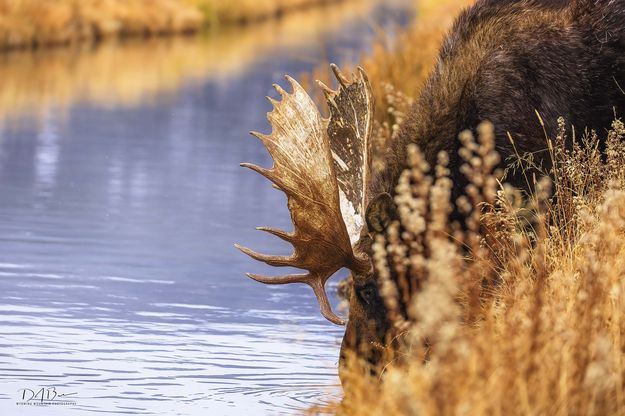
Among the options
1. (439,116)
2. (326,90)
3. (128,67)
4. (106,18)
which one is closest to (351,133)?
(326,90)

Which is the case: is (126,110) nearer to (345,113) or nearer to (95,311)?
(95,311)

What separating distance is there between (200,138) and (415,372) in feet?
50.3

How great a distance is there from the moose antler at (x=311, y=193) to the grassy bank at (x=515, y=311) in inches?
13.1

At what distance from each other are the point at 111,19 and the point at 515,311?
30098 mm

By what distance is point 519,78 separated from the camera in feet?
27.7

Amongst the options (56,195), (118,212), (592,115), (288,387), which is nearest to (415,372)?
(288,387)

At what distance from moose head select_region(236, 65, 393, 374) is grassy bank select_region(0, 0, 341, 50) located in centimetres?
2223

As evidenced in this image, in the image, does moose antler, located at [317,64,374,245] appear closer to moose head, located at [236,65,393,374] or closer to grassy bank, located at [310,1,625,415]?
moose head, located at [236,65,393,374]

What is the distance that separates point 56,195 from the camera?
15.0m

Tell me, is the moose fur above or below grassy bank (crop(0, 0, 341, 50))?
below

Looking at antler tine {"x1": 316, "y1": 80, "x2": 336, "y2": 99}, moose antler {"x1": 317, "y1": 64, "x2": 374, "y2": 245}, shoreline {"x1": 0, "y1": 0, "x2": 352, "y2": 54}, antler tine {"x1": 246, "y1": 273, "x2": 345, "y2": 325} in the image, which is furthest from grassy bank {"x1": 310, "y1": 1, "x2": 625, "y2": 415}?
shoreline {"x1": 0, "y1": 0, "x2": 352, "y2": 54}

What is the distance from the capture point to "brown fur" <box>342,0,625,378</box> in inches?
325

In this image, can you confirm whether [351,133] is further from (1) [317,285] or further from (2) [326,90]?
(1) [317,285]

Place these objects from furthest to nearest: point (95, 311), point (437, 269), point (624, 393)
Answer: point (95, 311), point (624, 393), point (437, 269)
